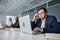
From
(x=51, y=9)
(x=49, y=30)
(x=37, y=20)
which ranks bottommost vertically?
(x=49, y=30)

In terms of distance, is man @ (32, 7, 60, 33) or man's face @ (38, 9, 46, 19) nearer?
man @ (32, 7, 60, 33)

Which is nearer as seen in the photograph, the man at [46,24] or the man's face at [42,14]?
the man at [46,24]

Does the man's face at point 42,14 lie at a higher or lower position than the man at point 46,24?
higher

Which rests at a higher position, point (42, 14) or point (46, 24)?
point (42, 14)

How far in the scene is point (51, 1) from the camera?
4914 millimetres

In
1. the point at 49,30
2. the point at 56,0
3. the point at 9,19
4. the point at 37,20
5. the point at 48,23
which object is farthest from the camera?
the point at 56,0

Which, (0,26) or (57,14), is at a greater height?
(57,14)

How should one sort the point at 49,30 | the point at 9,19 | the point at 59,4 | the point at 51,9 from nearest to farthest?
the point at 49,30, the point at 9,19, the point at 59,4, the point at 51,9

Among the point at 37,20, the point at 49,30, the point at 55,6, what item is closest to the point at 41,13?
the point at 37,20

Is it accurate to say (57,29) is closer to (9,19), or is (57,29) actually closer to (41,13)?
(41,13)

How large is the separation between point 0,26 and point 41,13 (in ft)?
3.43

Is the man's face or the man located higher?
the man's face

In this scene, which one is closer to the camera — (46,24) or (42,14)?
(46,24)

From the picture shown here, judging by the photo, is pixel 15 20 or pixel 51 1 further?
pixel 51 1
